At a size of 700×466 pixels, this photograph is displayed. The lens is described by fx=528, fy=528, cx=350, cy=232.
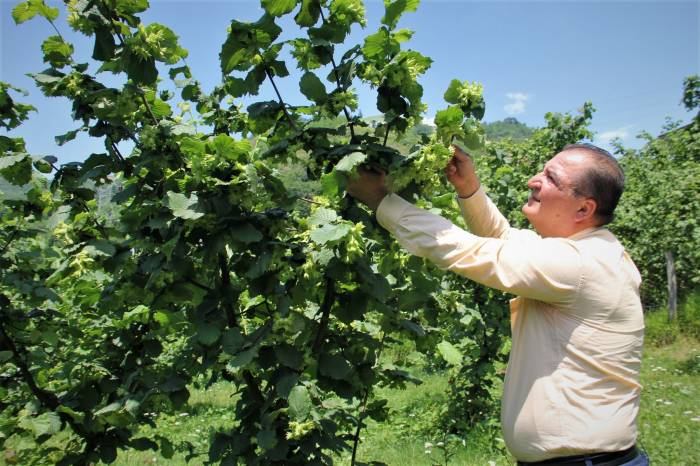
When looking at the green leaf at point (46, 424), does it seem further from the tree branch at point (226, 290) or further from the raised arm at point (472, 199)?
the raised arm at point (472, 199)

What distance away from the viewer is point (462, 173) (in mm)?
2244

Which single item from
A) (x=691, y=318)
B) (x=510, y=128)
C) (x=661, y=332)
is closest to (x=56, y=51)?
(x=661, y=332)

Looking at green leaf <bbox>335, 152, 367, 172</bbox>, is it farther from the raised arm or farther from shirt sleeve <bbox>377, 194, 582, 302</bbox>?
the raised arm

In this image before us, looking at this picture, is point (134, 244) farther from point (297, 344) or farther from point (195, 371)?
point (297, 344)

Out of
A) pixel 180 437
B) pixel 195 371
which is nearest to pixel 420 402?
pixel 180 437

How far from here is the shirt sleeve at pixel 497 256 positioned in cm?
175

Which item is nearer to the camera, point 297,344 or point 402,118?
point 402,118

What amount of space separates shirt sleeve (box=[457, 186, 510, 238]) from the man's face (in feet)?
1.15

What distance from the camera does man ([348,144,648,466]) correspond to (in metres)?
1.76

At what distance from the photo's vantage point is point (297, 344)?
209 centimetres

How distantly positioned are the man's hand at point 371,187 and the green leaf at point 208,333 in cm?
73

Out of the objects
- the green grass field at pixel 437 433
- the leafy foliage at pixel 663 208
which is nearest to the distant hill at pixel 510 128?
the leafy foliage at pixel 663 208

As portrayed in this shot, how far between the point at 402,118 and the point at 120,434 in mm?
2372

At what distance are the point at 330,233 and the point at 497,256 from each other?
0.59m
